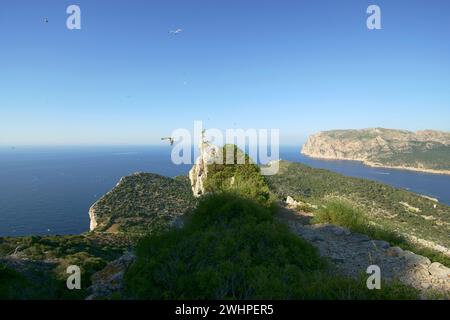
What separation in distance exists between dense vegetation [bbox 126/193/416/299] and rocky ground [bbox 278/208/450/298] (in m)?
1.44

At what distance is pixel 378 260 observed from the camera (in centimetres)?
930

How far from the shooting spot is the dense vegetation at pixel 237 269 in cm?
Answer: 570

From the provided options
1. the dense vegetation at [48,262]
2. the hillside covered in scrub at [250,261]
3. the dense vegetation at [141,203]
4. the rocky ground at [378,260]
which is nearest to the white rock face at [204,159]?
the hillside covered in scrub at [250,261]

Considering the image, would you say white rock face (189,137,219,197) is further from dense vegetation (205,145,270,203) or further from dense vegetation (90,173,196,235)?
dense vegetation (90,173,196,235)

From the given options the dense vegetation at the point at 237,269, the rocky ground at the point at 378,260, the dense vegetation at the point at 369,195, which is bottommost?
the dense vegetation at the point at 369,195

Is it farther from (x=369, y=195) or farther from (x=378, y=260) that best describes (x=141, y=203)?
(x=378, y=260)

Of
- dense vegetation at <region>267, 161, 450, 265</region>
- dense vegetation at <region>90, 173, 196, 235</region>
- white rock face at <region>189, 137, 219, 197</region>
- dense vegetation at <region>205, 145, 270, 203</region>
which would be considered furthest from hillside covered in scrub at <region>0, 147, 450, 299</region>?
dense vegetation at <region>267, 161, 450, 265</region>

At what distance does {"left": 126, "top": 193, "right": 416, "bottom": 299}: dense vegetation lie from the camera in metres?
5.70

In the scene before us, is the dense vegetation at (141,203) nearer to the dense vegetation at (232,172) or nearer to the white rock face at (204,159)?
the white rock face at (204,159)

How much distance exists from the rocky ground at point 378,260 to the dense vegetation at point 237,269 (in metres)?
1.44
